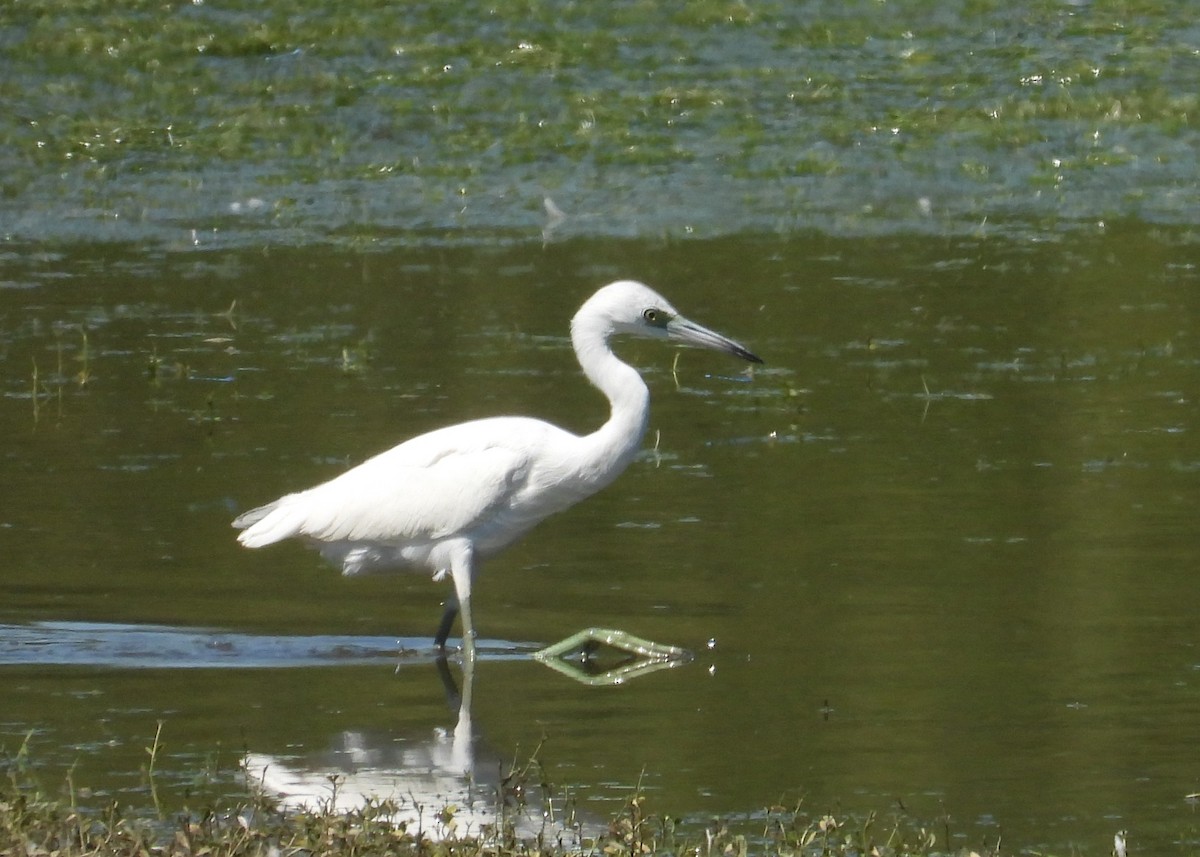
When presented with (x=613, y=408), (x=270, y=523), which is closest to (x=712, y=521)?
(x=613, y=408)

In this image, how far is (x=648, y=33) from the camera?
22.8 meters

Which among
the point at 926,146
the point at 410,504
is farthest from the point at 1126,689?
the point at 926,146

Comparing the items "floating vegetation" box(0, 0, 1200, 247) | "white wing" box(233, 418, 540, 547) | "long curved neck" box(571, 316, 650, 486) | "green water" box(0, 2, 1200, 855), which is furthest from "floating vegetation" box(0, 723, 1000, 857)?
"floating vegetation" box(0, 0, 1200, 247)

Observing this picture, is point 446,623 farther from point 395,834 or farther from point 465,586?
point 395,834

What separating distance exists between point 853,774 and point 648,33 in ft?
54.1

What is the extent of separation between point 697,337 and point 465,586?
4.10 ft

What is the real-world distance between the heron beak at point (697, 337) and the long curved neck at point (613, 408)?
237mm

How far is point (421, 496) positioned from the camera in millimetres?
8789

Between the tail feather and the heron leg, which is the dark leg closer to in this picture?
the heron leg

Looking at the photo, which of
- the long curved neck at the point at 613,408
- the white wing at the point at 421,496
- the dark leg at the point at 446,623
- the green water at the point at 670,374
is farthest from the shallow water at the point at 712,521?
the long curved neck at the point at 613,408

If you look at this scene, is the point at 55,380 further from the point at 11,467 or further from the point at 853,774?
the point at 853,774

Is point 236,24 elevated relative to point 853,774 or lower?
elevated

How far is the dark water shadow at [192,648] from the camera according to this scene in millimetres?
8312

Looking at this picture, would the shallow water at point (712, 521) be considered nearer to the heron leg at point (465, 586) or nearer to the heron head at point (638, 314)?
the heron leg at point (465, 586)
